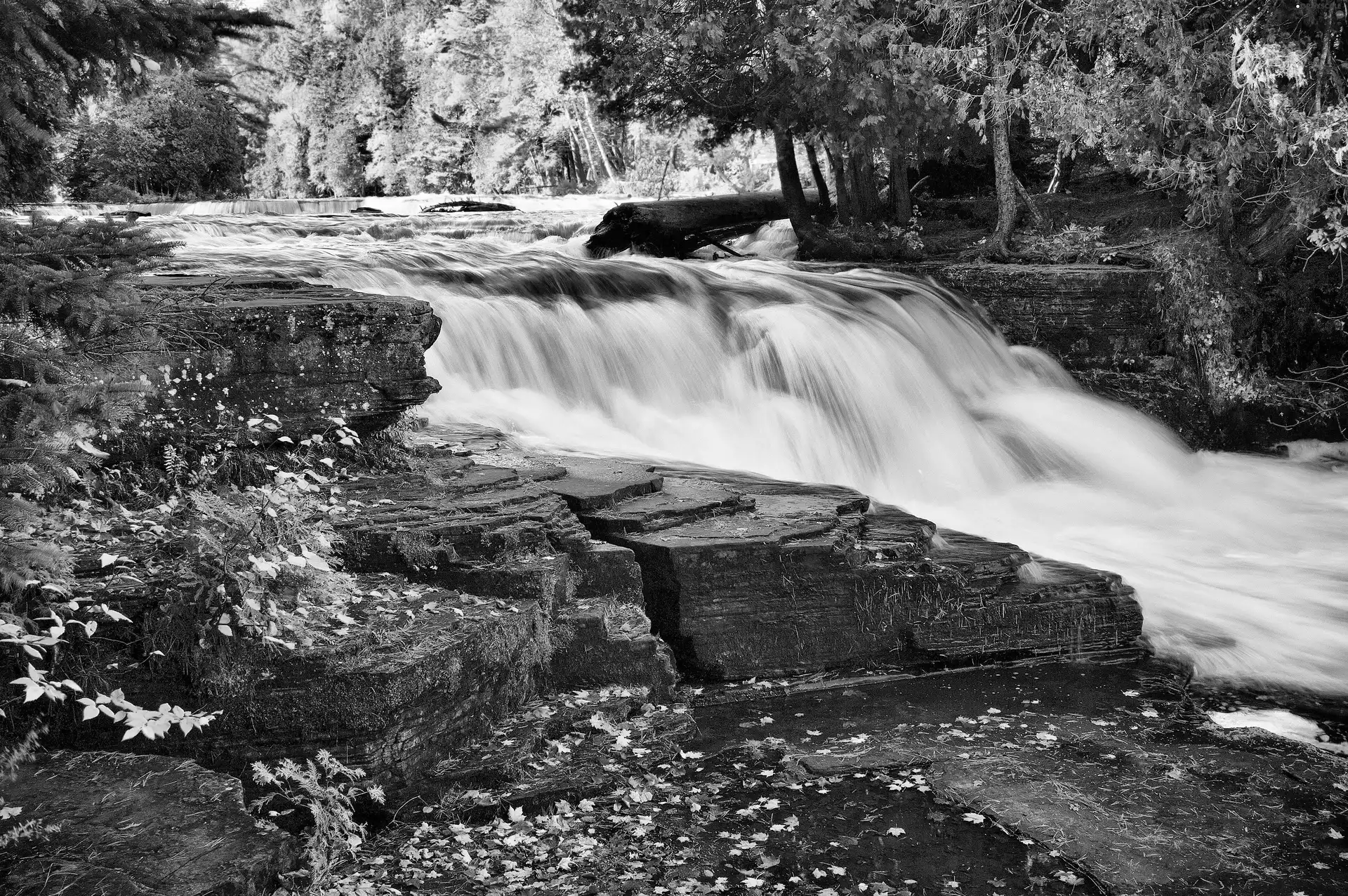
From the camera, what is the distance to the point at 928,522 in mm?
7016

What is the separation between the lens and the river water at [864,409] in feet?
28.3

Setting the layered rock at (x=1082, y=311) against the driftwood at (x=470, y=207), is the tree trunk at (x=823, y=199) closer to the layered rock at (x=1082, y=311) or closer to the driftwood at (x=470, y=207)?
the layered rock at (x=1082, y=311)

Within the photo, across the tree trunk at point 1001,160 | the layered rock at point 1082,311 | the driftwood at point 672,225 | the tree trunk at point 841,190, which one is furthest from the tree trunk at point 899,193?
the layered rock at point 1082,311

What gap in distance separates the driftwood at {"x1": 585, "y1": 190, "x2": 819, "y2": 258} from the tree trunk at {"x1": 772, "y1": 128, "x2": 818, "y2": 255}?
1.28 metres

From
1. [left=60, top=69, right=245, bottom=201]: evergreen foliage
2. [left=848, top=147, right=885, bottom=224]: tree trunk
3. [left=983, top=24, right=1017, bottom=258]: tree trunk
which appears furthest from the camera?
[left=60, top=69, right=245, bottom=201]: evergreen foliage

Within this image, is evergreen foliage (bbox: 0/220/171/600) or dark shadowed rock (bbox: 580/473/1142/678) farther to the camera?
dark shadowed rock (bbox: 580/473/1142/678)

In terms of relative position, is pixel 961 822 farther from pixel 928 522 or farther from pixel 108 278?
pixel 108 278

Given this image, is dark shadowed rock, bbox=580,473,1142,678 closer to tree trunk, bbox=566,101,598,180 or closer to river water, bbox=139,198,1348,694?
river water, bbox=139,198,1348,694

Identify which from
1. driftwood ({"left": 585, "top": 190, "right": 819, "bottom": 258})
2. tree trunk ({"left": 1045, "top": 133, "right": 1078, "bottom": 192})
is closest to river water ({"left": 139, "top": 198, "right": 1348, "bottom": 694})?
driftwood ({"left": 585, "top": 190, "right": 819, "bottom": 258})

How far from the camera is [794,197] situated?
1600 cm

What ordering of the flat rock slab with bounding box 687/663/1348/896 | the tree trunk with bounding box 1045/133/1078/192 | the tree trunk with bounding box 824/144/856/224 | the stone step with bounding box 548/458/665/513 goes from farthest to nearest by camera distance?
the tree trunk with bounding box 1045/133/1078/192, the tree trunk with bounding box 824/144/856/224, the stone step with bounding box 548/458/665/513, the flat rock slab with bounding box 687/663/1348/896

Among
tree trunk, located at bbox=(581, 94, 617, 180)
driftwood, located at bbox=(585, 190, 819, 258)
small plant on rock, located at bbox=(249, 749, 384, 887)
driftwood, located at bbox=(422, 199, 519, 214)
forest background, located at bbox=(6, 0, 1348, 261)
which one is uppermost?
tree trunk, located at bbox=(581, 94, 617, 180)

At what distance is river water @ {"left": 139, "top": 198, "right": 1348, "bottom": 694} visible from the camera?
8625mm

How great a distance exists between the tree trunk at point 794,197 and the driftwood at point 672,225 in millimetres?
1282
